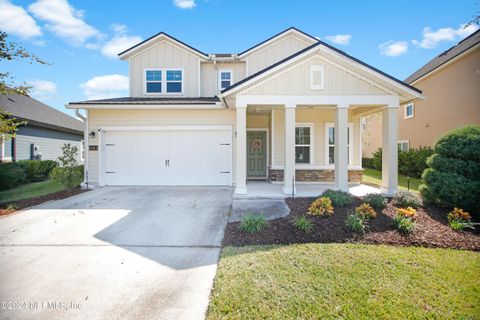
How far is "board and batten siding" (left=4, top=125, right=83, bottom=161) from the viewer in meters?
13.2

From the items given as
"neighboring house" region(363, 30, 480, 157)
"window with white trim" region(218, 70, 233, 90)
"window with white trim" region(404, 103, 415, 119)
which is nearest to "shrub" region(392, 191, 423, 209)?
"neighboring house" region(363, 30, 480, 157)

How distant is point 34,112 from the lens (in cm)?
1495

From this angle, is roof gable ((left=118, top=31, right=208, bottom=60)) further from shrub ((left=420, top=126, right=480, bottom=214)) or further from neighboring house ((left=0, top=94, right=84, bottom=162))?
shrub ((left=420, top=126, right=480, bottom=214))

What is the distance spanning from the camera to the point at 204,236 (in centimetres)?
477

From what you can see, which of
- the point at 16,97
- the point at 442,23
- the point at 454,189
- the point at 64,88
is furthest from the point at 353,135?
the point at 16,97

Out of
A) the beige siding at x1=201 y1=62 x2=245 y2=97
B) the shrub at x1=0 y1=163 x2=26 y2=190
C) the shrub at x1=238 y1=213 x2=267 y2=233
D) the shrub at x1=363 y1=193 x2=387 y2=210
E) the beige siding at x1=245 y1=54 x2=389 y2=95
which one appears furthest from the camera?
the beige siding at x1=201 y1=62 x2=245 y2=97

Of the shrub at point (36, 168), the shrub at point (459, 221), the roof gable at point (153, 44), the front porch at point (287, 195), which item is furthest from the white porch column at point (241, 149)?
the shrub at point (36, 168)

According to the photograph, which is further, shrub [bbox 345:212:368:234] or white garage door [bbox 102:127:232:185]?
white garage door [bbox 102:127:232:185]

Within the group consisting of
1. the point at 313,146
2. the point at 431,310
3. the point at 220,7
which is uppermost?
the point at 220,7

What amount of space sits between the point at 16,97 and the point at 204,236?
714 inches

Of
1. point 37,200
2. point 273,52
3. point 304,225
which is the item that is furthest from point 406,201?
point 37,200

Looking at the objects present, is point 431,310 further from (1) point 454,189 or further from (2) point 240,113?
(2) point 240,113

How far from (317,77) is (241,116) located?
114 inches

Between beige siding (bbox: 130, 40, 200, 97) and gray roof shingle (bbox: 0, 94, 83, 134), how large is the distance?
7115 millimetres
